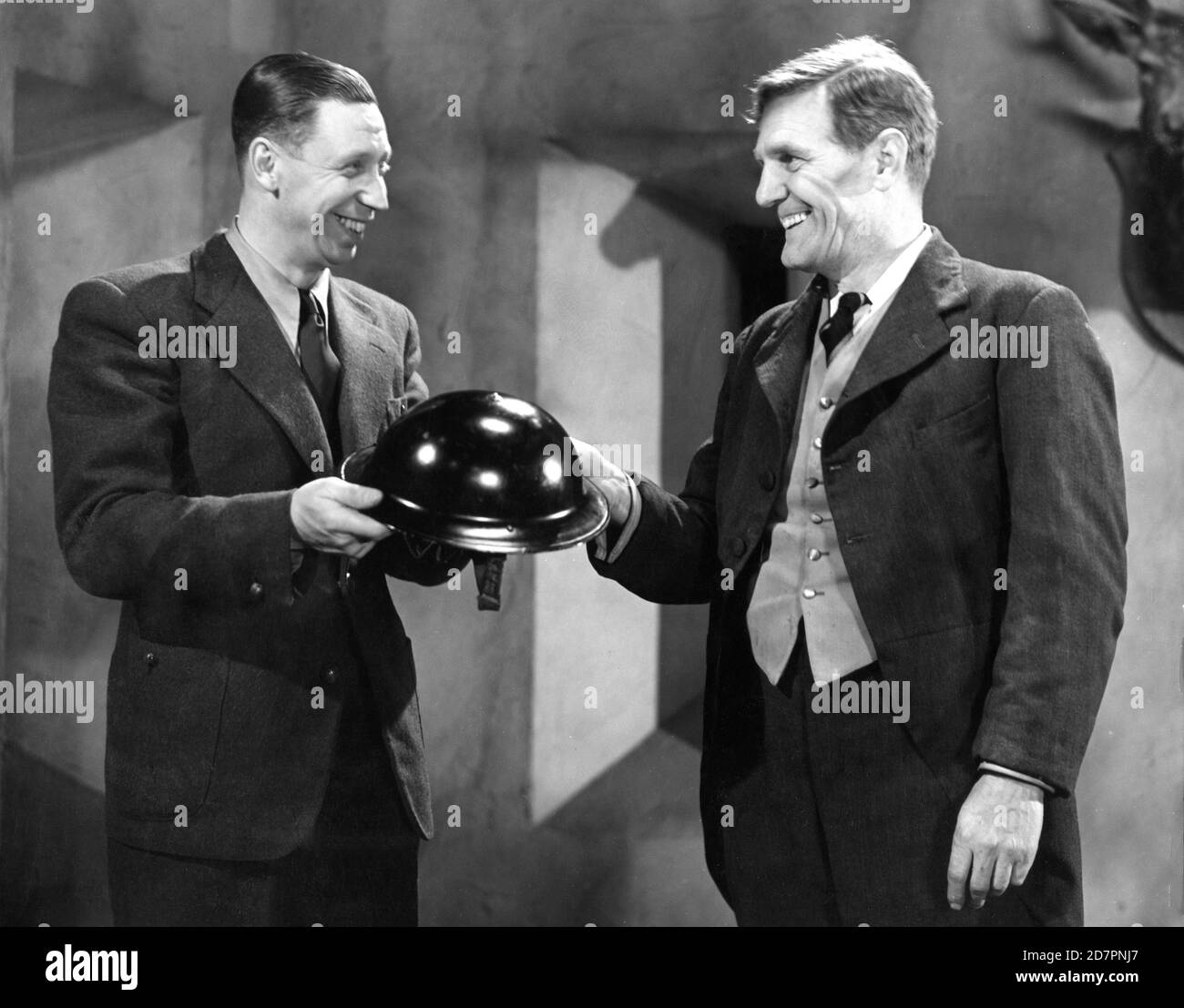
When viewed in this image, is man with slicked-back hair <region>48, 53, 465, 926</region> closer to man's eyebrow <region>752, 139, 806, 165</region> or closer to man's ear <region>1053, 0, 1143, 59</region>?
man's eyebrow <region>752, 139, 806, 165</region>

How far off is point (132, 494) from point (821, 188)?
151 centimetres

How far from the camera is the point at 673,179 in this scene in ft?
13.2

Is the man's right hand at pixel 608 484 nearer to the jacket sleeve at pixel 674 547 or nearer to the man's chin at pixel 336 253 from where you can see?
the jacket sleeve at pixel 674 547

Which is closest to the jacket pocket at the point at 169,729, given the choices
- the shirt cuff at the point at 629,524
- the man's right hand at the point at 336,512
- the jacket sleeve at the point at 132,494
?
the jacket sleeve at the point at 132,494

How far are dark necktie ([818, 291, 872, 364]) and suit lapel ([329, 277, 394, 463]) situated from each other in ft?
3.10

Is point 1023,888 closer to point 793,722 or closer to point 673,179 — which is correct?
point 793,722

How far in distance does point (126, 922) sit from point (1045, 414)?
205 cm

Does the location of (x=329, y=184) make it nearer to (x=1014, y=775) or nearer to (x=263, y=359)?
(x=263, y=359)

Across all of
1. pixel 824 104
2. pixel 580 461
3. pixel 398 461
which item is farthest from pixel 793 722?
pixel 824 104

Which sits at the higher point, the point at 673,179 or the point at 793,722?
the point at 673,179

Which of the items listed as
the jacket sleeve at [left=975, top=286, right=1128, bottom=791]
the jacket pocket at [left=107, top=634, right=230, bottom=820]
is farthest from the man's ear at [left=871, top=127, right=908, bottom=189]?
the jacket pocket at [left=107, top=634, right=230, bottom=820]

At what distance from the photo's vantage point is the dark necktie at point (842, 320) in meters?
2.83

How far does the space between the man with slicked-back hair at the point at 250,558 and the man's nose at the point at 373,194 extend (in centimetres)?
3

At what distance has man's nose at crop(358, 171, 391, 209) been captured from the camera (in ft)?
9.81
